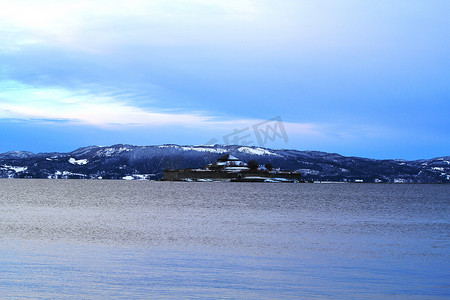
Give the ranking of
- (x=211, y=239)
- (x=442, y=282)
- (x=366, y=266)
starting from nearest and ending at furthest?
1. (x=442, y=282)
2. (x=366, y=266)
3. (x=211, y=239)

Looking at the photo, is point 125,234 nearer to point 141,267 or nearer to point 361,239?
point 141,267

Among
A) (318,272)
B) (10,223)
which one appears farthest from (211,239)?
(10,223)

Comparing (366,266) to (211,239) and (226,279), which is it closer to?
(226,279)

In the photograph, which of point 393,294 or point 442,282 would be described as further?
point 442,282

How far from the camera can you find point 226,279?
56.3 feet

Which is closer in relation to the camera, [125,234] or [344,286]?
[344,286]

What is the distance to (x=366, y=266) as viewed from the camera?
66.2ft

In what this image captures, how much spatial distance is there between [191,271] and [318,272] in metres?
4.34

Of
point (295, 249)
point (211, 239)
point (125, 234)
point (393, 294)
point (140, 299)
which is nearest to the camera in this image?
point (140, 299)

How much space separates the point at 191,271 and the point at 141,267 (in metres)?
1.91

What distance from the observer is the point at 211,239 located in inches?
1101

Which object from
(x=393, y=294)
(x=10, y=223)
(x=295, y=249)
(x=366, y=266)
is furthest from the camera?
(x=10, y=223)

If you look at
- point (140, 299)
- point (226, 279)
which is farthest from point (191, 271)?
point (140, 299)

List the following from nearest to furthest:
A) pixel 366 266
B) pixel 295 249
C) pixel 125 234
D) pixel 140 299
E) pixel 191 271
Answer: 1. pixel 140 299
2. pixel 191 271
3. pixel 366 266
4. pixel 295 249
5. pixel 125 234
